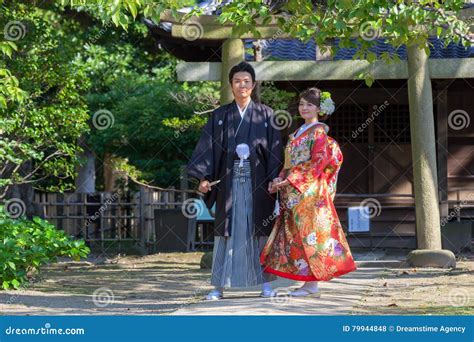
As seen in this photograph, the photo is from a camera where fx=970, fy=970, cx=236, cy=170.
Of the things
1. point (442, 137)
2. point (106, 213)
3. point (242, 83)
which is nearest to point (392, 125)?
point (442, 137)

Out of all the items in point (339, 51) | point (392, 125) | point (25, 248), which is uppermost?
point (339, 51)

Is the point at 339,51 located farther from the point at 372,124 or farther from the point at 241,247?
the point at 241,247

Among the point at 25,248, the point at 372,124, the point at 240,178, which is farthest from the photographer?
the point at 372,124

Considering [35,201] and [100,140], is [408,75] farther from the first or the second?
[100,140]

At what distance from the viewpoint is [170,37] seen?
1287 cm

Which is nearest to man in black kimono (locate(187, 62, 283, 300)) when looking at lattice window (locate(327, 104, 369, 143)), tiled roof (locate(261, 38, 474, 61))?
tiled roof (locate(261, 38, 474, 61))

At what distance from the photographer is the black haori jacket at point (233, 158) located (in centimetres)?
812

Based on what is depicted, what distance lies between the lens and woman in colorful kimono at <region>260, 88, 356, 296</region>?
26.3ft

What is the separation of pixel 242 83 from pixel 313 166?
2.97 feet

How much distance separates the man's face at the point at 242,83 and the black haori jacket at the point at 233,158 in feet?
0.55

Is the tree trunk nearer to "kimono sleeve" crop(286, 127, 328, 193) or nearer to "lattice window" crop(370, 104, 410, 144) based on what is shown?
"lattice window" crop(370, 104, 410, 144)

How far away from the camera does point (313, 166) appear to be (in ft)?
26.3

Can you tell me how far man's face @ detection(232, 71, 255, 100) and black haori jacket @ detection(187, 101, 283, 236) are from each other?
167 mm

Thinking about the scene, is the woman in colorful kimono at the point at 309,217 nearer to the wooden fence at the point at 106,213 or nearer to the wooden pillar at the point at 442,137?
the wooden pillar at the point at 442,137
